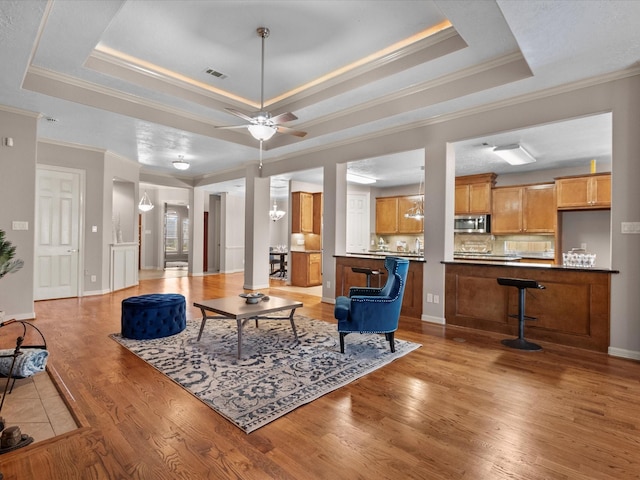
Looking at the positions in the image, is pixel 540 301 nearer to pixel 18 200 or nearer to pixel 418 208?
pixel 418 208

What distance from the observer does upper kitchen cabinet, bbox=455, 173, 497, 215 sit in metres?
8.21

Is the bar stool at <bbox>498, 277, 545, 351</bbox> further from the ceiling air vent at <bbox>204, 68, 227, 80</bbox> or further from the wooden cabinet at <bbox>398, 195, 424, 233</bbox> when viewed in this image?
the wooden cabinet at <bbox>398, 195, 424, 233</bbox>

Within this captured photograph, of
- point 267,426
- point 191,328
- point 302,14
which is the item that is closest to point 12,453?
point 267,426

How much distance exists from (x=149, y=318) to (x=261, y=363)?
5.36ft

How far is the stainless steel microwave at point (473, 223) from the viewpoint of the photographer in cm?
827

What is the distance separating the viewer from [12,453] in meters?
1.97

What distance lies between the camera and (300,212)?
9211mm

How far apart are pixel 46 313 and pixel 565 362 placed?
272 inches

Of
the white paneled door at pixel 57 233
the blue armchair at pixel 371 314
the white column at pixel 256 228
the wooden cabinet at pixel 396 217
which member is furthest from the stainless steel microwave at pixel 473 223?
the white paneled door at pixel 57 233

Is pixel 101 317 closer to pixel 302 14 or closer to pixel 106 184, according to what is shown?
pixel 106 184

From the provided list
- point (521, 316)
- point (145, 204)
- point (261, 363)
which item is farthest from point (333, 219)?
point (145, 204)

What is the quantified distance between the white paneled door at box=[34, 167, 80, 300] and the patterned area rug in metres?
3.42

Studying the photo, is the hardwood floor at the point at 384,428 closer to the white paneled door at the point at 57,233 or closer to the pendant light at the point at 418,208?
the white paneled door at the point at 57,233

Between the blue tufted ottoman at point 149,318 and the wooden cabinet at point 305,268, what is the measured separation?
4661mm
